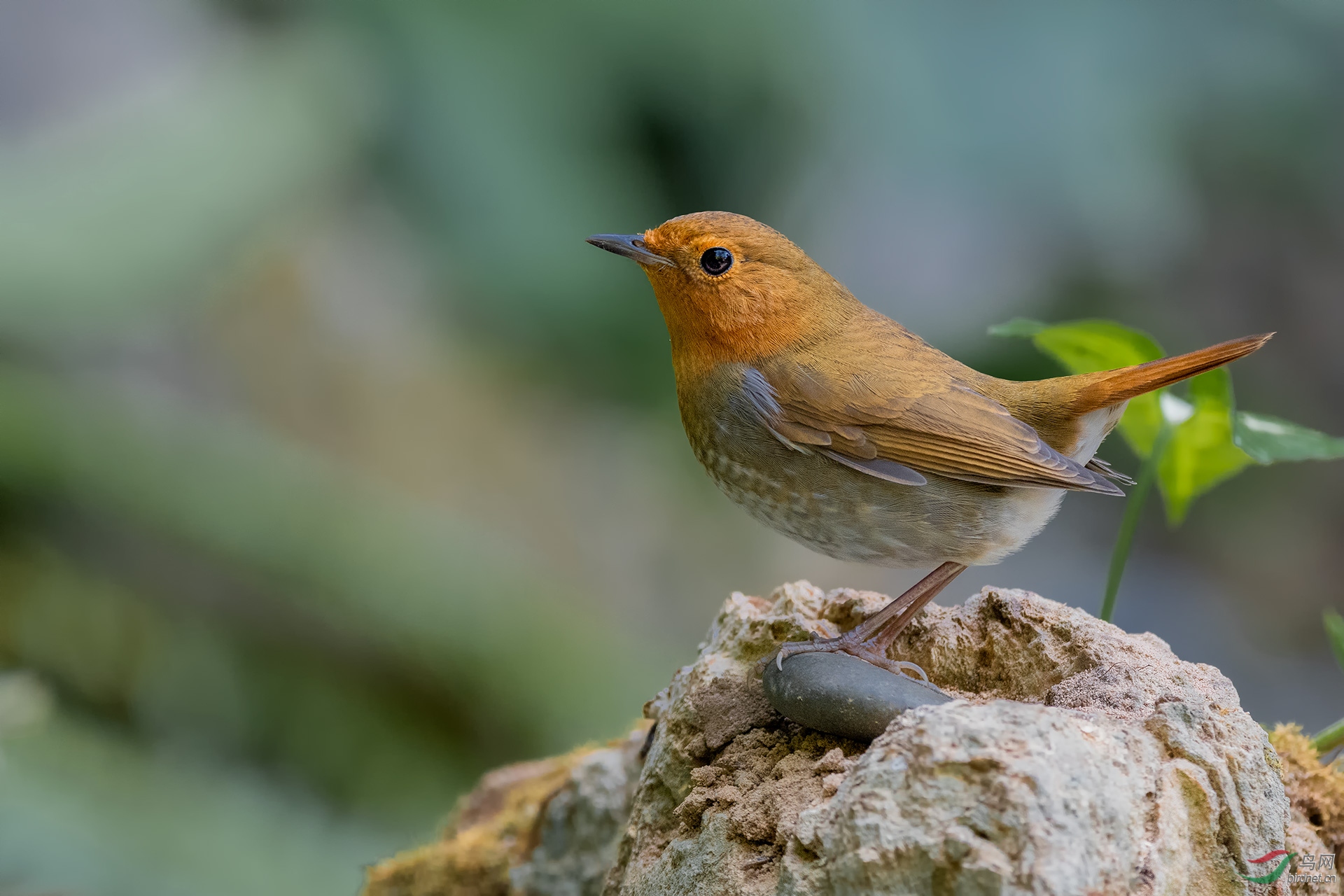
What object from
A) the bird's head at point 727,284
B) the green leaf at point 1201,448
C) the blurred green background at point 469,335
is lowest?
the green leaf at point 1201,448

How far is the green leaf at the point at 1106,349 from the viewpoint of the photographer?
2695 millimetres

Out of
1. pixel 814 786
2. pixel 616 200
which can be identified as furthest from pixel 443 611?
pixel 814 786

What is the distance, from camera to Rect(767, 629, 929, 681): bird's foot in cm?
228

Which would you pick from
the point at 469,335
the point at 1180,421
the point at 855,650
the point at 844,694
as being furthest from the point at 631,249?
the point at 469,335

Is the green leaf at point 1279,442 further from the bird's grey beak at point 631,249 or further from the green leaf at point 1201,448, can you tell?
the bird's grey beak at point 631,249

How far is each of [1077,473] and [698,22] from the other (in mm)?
3541

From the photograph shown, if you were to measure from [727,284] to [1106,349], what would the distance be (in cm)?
99

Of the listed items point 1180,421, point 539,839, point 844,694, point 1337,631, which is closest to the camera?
point 844,694

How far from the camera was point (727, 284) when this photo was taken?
2.58 metres

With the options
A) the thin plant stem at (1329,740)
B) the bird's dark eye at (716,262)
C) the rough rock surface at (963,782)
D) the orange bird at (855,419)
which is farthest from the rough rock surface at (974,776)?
the bird's dark eye at (716,262)

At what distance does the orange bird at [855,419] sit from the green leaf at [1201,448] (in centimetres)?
29

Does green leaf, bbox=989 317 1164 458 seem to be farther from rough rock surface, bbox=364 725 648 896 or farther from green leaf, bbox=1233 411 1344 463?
rough rock surface, bbox=364 725 648 896

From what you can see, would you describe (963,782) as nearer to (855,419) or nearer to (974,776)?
(974,776)

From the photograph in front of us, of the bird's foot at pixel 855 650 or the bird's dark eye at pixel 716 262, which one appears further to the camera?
the bird's dark eye at pixel 716 262
